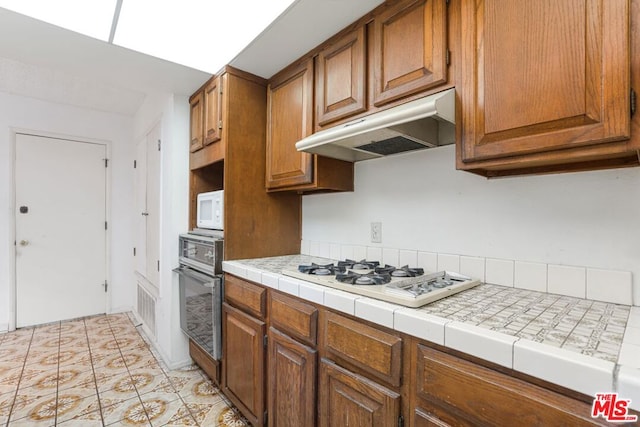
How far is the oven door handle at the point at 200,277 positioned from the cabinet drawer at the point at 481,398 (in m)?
1.32

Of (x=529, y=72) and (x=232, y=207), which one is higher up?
(x=529, y=72)

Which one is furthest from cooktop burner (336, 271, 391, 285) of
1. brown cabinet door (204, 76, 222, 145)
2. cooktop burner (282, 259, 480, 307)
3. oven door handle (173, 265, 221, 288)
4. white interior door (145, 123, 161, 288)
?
white interior door (145, 123, 161, 288)

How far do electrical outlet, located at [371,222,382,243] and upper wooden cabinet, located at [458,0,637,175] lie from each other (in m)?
0.68

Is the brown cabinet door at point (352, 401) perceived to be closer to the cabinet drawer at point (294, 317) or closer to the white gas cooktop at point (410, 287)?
the cabinet drawer at point (294, 317)

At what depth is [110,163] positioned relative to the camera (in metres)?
3.55

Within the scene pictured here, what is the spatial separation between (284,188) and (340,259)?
0.56 metres

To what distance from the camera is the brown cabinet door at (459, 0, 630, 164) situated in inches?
30.4

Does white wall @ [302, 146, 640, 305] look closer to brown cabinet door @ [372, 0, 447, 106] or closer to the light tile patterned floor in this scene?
brown cabinet door @ [372, 0, 447, 106]

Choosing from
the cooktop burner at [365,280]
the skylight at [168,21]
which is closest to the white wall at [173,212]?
the skylight at [168,21]

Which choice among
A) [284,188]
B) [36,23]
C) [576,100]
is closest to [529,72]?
[576,100]

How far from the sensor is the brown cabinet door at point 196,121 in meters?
2.18

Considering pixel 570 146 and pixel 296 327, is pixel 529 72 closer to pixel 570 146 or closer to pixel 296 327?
pixel 570 146

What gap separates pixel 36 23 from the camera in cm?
145

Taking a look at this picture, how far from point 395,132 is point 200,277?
1478mm
